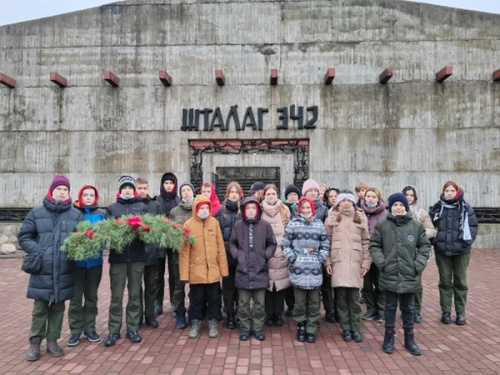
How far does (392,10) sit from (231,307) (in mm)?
10823

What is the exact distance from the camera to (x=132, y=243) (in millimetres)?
4594

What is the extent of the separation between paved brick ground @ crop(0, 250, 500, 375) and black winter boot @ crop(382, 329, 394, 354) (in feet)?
0.26

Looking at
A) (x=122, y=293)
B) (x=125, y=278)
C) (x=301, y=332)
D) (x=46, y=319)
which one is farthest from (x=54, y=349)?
(x=301, y=332)

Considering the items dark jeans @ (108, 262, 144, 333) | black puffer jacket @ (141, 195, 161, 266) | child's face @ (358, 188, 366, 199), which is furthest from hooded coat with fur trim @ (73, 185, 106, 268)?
child's face @ (358, 188, 366, 199)

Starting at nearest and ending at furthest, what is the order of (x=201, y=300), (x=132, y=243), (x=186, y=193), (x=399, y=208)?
(x=399, y=208)
(x=132, y=243)
(x=201, y=300)
(x=186, y=193)

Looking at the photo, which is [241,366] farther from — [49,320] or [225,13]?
[225,13]

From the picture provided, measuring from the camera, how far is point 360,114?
1163 centimetres

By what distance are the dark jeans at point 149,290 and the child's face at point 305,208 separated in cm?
210

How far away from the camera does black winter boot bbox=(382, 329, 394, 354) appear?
4.16 metres

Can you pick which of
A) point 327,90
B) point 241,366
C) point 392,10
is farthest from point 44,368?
point 392,10

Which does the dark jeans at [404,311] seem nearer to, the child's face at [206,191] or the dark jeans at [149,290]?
the child's face at [206,191]

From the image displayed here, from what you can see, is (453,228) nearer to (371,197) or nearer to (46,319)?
(371,197)

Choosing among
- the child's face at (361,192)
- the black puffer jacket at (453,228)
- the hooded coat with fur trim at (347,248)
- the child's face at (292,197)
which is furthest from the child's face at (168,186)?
the black puffer jacket at (453,228)

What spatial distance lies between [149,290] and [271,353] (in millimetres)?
1835
